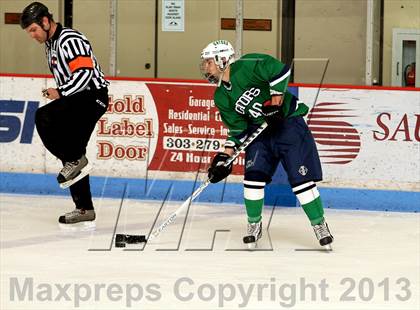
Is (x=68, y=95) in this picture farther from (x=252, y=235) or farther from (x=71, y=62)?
(x=252, y=235)

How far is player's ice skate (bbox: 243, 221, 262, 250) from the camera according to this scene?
5348 mm

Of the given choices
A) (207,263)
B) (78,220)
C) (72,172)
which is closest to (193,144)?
(78,220)

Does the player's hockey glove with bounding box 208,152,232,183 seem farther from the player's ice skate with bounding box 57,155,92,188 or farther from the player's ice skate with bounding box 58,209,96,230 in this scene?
the player's ice skate with bounding box 58,209,96,230

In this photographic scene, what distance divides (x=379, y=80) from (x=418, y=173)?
81 cm

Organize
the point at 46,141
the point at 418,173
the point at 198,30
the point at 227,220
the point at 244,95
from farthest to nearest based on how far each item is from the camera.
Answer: the point at 198,30 < the point at 418,173 < the point at 227,220 < the point at 46,141 < the point at 244,95

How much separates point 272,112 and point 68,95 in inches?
46.8

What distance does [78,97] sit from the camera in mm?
5816

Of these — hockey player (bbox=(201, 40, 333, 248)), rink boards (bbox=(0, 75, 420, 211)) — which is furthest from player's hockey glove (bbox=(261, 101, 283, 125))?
rink boards (bbox=(0, 75, 420, 211))

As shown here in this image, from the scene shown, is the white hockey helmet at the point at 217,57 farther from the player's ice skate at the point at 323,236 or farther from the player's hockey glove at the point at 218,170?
the player's ice skate at the point at 323,236

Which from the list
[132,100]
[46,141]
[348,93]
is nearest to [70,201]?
[132,100]

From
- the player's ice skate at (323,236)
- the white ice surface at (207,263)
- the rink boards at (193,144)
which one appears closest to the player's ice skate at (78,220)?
the white ice surface at (207,263)

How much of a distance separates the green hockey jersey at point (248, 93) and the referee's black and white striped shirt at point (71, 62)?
781 mm

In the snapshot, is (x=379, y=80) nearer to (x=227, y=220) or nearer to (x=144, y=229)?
(x=227, y=220)

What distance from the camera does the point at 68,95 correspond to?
18.9ft
